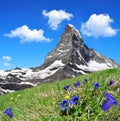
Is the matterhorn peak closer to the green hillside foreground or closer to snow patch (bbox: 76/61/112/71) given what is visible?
snow patch (bbox: 76/61/112/71)

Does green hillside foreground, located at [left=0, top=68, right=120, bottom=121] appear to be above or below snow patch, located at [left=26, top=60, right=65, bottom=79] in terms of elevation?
below

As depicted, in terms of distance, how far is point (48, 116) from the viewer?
7.43m

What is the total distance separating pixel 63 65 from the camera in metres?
159

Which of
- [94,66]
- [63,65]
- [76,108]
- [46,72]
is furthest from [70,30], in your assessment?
[76,108]

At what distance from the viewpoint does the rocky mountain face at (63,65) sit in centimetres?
14262

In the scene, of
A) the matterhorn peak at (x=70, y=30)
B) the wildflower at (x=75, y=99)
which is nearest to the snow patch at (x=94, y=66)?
the matterhorn peak at (x=70, y=30)

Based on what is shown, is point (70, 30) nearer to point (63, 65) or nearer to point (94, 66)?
point (94, 66)

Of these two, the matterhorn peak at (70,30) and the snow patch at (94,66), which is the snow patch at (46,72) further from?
the matterhorn peak at (70,30)

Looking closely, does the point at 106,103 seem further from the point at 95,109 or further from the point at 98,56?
the point at 98,56

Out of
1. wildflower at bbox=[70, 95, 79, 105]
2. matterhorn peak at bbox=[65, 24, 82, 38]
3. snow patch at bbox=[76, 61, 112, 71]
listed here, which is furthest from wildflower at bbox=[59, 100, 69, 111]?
matterhorn peak at bbox=[65, 24, 82, 38]

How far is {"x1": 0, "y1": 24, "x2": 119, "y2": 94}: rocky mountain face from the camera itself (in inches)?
5615

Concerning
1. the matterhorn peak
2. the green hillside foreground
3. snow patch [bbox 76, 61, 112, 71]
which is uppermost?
the matterhorn peak

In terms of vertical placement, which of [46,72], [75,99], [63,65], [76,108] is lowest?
[76,108]

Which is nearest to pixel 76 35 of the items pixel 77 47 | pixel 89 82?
pixel 77 47
